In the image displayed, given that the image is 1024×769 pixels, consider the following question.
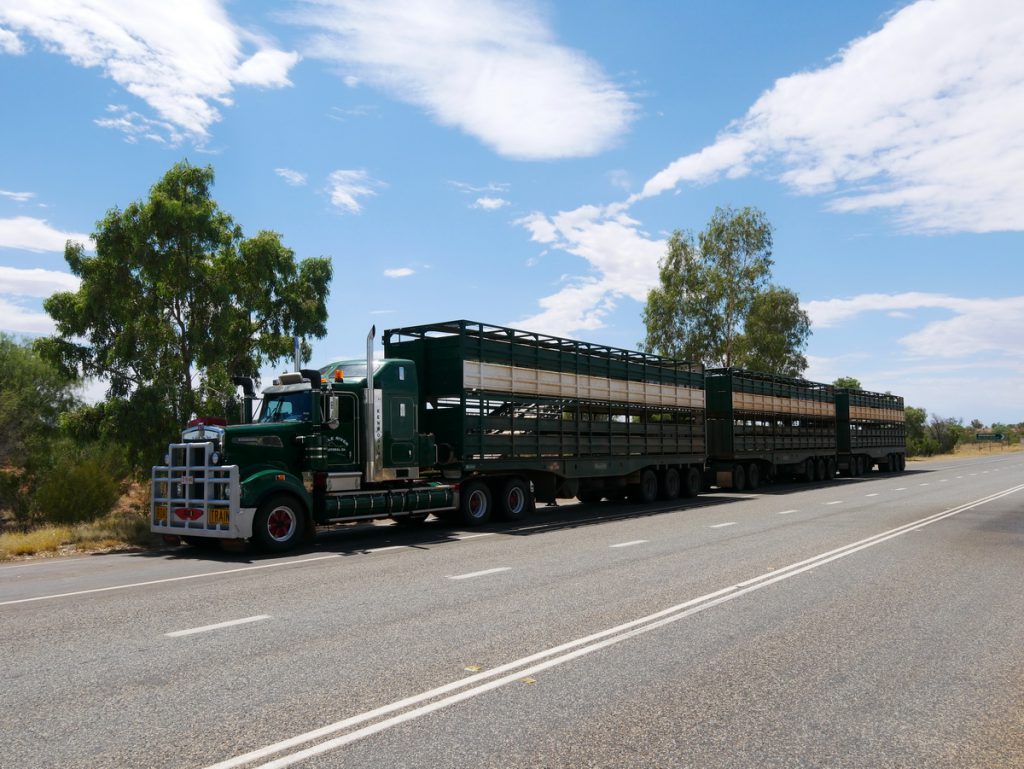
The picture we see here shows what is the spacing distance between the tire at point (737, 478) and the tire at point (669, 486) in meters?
3.71

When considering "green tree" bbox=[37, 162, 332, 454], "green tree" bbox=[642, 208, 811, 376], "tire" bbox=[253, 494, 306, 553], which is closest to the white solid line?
"tire" bbox=[253, 494, 306, 553]

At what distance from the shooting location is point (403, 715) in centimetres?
476

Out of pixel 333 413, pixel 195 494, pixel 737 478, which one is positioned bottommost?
pixel 737 478

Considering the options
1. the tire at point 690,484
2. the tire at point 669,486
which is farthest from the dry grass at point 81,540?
the tire at point 690,484

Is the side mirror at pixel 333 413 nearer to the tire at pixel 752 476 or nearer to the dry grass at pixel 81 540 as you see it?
the dry grass at pixel 81 540

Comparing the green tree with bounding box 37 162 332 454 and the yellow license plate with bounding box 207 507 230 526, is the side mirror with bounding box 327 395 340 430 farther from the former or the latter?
the green tree with bounding box 37 162 332 454

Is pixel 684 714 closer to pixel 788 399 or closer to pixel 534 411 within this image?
pixel 534 411

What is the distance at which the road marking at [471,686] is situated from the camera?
420 centimetres

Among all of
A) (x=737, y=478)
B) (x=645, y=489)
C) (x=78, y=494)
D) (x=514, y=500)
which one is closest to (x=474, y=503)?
(x=514, y=500)

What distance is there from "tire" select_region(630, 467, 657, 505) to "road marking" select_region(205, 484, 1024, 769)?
42.2 feet

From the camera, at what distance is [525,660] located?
19.5ft

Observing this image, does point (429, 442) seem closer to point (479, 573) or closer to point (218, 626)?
point (479, 573)

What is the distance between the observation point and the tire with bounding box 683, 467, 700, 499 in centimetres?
2436

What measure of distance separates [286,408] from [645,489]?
1127 centimetres
